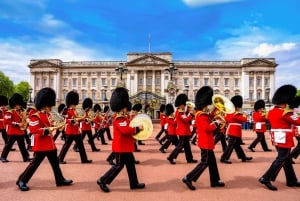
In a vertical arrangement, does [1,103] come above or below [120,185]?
above

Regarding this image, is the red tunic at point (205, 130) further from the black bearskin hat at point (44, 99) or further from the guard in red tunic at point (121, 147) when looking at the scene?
the black bearskin hat at point (44, 99)

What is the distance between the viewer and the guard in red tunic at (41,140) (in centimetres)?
507

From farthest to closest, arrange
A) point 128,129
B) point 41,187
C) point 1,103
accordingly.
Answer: point 1,103, point 41,187, point 128,129

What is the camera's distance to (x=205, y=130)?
5.25m

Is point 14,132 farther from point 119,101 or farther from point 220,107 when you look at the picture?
point 220,107

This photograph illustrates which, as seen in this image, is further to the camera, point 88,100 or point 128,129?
point 88,100

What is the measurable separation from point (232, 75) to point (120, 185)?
5777 cm

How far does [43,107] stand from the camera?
5379mm

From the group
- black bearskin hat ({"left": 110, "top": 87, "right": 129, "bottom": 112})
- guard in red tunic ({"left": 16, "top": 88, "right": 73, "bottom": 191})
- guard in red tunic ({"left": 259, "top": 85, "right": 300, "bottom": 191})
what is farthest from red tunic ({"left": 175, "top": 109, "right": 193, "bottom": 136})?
guard in red tunic ({"left": 16, "top": 88, "right": 73, "bottom": 191})

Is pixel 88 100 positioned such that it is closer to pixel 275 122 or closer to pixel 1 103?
pixel 1 103

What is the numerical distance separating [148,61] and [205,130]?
53.3 m

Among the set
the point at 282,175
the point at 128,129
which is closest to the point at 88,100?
the point at 128,129

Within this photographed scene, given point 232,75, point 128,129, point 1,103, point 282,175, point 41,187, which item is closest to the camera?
point 128,129

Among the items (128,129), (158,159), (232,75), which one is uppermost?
(232,75)
